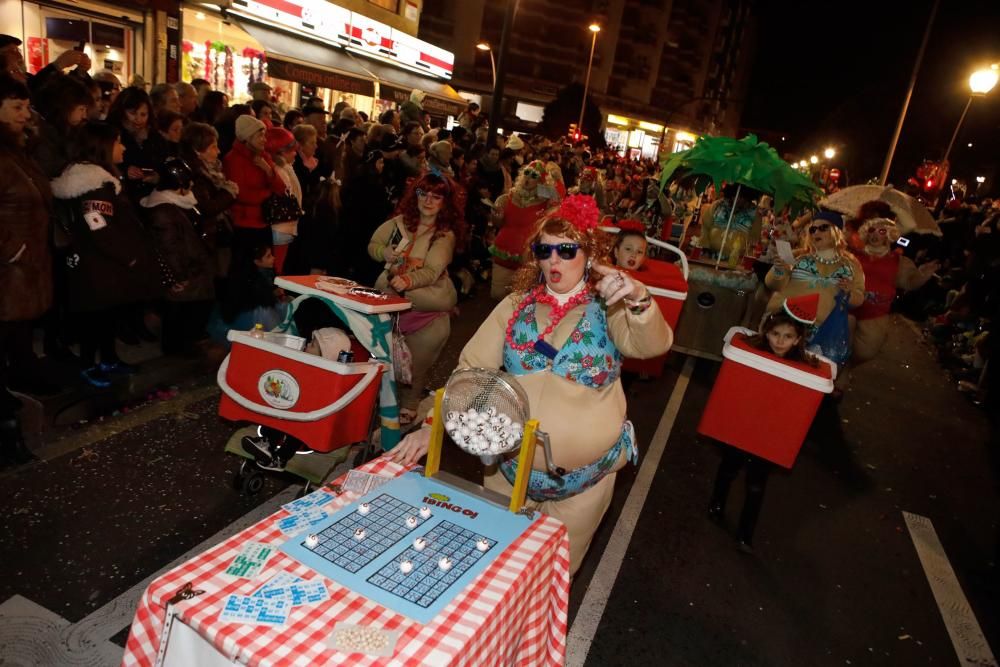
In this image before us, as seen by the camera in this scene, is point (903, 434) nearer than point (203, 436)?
No

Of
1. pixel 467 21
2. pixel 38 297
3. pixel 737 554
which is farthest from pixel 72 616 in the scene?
→ pixel 467 21

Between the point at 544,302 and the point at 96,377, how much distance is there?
14.0ft

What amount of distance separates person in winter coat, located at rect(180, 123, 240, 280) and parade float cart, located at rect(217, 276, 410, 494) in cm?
245

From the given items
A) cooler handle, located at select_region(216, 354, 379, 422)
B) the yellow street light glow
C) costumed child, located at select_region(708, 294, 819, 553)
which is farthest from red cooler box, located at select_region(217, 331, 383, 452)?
the yellow street light glow

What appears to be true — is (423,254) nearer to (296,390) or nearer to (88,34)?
(296,390)

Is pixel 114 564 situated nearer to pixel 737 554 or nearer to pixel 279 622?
pixel 279 622

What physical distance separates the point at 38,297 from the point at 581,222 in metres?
3.95

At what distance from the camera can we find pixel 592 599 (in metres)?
3.88

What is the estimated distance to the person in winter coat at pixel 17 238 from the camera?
164 inches

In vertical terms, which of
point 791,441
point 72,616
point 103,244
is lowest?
point 72,616

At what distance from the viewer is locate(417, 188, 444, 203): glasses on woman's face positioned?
499 centimetres

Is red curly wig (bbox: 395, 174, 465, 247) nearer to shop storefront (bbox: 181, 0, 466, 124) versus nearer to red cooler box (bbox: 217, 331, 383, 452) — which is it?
red cooler box (bbox: 217, 331, 383, 452)

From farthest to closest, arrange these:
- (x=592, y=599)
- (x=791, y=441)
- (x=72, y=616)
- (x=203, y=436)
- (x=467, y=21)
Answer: (x=467, y=21), (x=203, y=436), (x=791, y=441), (x=592, y=599), (x=72, y=616)

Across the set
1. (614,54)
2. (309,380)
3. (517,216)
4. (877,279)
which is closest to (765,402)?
(309,380)
